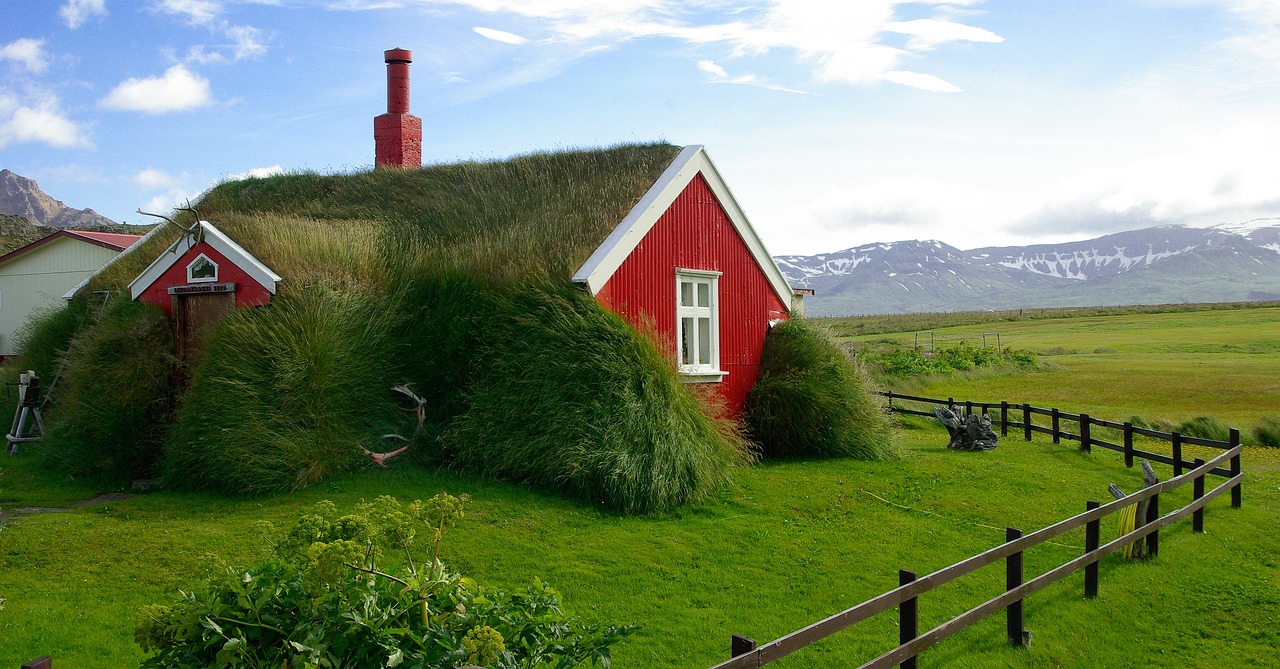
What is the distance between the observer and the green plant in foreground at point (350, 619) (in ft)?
13.1

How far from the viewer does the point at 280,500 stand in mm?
10672

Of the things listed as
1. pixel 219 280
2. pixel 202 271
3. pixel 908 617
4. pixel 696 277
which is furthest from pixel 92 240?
pixel 908 617

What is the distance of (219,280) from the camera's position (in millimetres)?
12703

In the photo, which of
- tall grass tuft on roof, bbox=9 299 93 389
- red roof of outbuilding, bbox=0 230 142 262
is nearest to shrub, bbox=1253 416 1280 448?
tall grass tuft on roof, bbox=9 299 93 389

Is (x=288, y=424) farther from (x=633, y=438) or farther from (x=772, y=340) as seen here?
(x=772, y=340)

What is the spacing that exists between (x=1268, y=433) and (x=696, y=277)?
14.6 m

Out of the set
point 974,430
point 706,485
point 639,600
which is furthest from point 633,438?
point 974,430

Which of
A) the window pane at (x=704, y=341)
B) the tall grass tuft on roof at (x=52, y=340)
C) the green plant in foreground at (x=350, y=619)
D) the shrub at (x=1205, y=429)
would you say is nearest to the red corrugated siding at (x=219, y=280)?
the tall grass tuft on roof at (x=52, y=340)

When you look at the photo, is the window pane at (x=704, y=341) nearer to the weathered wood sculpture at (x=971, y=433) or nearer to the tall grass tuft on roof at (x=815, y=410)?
the tall grass tuft on roof at (x=815, y=410)

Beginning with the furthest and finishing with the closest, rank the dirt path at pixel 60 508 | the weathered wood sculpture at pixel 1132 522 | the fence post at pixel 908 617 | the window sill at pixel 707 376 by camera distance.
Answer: the window sill at pixel 707 376
the dirt path at pixel 60 508
the weathered wood sculpture at pixel 1132 522
the fence post at pixel 908 617

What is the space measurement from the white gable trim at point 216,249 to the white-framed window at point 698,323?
6454 mm

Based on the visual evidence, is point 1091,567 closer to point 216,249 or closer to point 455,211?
point 216,249

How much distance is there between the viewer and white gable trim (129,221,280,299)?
12141 millimetres

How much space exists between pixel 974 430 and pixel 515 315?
1045 cm
